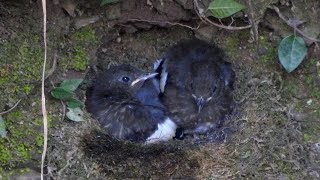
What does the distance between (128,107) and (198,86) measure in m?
0.71

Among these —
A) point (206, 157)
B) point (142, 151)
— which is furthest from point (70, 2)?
point (206, 157)

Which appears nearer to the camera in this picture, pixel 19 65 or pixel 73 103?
pixel 19 65

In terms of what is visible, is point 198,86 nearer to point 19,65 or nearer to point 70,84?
point 70,84

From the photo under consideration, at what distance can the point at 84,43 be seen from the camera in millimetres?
5625

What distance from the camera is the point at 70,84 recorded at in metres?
5.21

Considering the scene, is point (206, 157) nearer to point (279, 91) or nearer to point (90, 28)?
point (279, 91)

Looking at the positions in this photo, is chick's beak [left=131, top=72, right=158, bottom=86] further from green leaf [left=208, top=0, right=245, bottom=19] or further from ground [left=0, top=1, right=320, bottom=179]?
green leaf [left=208, top=0, right=245, bottom=19]

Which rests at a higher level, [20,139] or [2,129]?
[2,129]

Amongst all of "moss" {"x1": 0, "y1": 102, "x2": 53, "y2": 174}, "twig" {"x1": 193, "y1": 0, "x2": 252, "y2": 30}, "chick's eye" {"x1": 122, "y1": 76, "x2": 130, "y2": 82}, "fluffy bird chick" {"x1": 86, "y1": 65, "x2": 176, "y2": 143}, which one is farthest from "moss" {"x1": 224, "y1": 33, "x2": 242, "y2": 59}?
"moss" {"x1": 0, "y1": 102, "x2": 53, "y2": 174}

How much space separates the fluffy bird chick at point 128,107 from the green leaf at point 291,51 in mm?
1312

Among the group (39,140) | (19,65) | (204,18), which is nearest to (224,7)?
(204,18)

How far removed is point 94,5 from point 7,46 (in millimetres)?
899

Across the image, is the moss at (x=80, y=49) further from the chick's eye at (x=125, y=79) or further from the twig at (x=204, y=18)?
the twig at (x=204, y=18)

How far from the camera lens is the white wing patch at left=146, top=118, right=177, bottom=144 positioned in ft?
19.2
